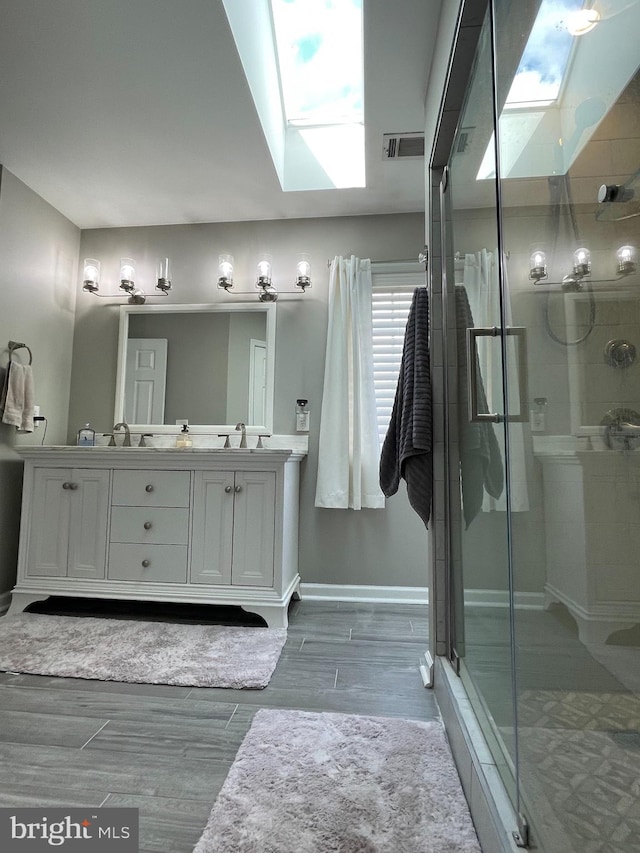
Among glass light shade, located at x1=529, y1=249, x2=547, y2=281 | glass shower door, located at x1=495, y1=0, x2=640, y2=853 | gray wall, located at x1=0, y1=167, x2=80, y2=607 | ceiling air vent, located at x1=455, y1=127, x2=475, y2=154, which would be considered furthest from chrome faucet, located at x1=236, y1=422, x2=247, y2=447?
glass light shade, located at x1=529, y1=249, x2=547, y2=281

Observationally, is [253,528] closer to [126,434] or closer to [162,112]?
[126,434]

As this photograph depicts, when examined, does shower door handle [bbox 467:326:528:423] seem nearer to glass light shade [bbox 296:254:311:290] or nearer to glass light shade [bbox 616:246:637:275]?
glass light shade [bbox 616:246:637:275]

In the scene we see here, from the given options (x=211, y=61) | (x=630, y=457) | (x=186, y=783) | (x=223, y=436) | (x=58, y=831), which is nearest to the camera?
(x=630, y=457)

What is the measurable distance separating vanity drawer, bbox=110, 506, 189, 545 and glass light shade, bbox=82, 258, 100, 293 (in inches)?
60.2

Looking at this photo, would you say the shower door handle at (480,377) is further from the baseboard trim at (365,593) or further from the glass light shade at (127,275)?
the glass light shade at (127,275)

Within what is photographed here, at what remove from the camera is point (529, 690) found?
803mm

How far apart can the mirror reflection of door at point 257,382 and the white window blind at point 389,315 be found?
2.32 feet

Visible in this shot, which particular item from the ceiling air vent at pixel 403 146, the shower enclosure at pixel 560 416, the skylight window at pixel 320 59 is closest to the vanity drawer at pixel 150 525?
the shower enclosure at pixel 560 416

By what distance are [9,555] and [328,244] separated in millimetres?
2662

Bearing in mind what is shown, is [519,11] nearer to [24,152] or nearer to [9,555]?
[24,152]

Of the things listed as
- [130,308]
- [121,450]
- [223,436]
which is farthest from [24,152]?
[223,436]

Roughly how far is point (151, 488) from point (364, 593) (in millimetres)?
1370

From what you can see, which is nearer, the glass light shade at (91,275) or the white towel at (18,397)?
the white towel at (18,397)

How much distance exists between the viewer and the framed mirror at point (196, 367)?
2.79 meters
